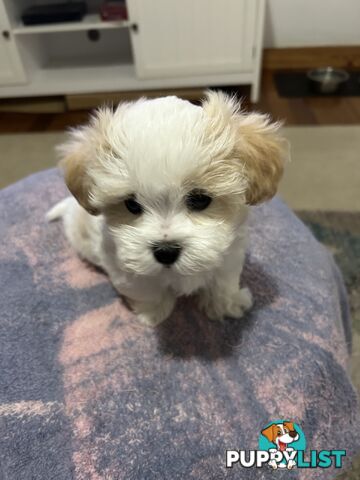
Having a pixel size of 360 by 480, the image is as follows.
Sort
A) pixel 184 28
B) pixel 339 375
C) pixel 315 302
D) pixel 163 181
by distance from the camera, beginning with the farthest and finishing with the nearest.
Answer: pixel 184 28
pixel 315 302
pixel 339 375
pixel 163 181

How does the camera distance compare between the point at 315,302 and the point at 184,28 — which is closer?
the point at 315,302

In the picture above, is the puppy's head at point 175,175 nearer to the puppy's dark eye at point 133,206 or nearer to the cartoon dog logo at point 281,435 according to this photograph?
the puppy's dark eye at point 133,206

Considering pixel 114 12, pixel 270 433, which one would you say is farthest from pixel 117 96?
pixel 270 433

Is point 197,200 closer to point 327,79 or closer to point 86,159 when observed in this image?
point 86,159

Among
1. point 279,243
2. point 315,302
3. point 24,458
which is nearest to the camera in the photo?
point 24,458

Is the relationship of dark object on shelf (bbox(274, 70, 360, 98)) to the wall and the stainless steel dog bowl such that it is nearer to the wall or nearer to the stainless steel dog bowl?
the stainless steel dog bowl

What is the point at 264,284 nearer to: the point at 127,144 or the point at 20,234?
the point at 127,144

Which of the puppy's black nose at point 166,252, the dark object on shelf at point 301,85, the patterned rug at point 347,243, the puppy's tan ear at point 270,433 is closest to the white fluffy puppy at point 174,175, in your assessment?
the puppy's black nose at point 166,252

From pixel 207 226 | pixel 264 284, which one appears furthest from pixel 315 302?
pixel 207 226
